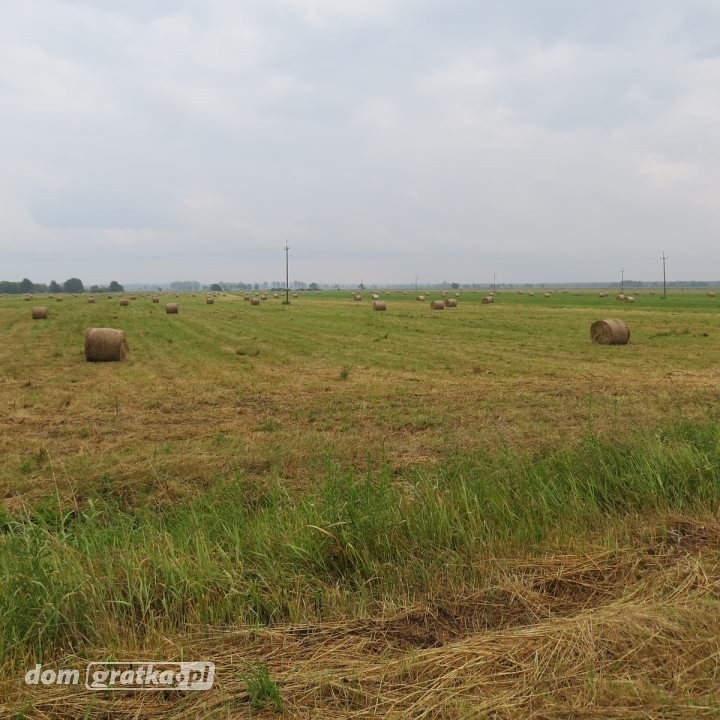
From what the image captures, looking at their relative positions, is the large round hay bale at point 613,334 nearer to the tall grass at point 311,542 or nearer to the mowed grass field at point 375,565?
the mowed grass field at point 375,565

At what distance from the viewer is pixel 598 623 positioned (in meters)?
3.24

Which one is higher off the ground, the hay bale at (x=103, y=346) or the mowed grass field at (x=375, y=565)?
the hay bale at (x=103, y=346)

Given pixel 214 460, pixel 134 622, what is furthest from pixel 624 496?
pixel 214 460

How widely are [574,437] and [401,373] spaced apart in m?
8.69

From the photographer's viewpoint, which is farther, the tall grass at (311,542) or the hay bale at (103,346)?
the hay bale at (103,346)

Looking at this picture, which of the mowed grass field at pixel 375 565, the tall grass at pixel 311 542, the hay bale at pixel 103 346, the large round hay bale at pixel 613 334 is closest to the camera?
the mowed grass field at pixel 375 565

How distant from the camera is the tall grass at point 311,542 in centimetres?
359

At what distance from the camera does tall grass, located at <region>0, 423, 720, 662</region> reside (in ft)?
11.8

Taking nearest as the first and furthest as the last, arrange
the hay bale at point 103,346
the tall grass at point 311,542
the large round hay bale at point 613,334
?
the tall grass at point 311,542 < the hay bale at point 103,346 < the large round hay bale at point 613,334

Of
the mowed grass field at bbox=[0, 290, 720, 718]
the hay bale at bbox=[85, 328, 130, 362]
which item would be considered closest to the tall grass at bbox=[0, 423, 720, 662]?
the mowed grass field at bbox=[0, 290, 720, 718]

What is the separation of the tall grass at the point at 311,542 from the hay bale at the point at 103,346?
46.5ft

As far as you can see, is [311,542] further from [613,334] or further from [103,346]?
[613,334]

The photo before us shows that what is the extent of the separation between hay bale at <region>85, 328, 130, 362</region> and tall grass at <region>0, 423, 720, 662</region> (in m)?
14.2

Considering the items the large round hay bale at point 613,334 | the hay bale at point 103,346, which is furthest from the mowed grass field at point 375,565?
the large round hay bale at point 613,334
